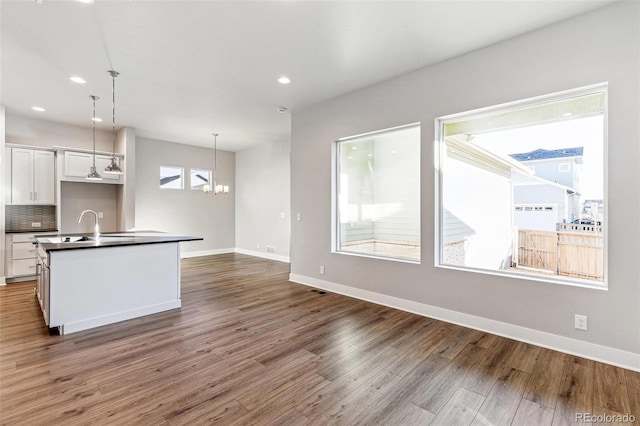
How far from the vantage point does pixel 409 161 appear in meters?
4.06

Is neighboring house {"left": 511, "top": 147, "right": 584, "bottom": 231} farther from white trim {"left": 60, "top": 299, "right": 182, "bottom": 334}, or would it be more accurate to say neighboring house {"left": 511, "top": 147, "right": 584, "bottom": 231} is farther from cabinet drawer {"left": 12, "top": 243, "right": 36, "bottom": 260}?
cabinet drawer {"left": 12, "top": 243, "right": 36, "bottom": 260}

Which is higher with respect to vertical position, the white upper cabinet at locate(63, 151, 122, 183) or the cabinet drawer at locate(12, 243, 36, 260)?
the white upper cabinet at locate(63, 151, 122, 183)

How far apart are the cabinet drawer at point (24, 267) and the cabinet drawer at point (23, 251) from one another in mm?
71

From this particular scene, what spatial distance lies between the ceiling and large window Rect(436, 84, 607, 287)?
847 mm

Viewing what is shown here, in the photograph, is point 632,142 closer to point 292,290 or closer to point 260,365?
point 260,365

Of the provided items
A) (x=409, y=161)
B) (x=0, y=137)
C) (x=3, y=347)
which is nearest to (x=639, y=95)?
(x=409, y=161)

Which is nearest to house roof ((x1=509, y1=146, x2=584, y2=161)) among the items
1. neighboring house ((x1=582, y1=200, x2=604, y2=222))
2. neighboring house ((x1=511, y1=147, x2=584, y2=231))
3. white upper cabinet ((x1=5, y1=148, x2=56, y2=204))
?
neighboring house ((x1=511, y1=147, x2=584, y2=231))

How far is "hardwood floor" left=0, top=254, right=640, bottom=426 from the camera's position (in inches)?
76.0

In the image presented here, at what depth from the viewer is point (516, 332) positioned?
117 inches

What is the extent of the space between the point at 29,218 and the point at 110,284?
155 inches

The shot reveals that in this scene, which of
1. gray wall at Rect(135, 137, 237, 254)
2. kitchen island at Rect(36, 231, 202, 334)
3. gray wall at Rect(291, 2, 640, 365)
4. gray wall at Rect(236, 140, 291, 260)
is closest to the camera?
gray wall at Rect(291, 2, 640, 365)

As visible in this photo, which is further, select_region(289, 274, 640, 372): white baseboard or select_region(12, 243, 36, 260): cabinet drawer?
select_region(12, 243, 36, 260): cabinet drawer

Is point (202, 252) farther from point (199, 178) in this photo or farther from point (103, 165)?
point (103, 165)

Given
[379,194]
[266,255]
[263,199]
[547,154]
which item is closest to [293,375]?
[379,194]
